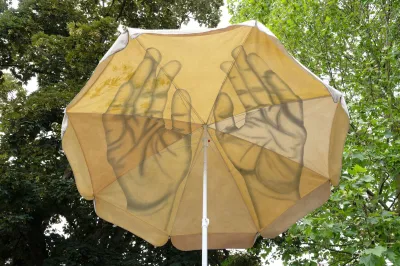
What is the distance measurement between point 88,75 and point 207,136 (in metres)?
5.80

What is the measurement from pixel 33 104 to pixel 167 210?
18.8 feet

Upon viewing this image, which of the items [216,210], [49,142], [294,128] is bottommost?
[216,210]

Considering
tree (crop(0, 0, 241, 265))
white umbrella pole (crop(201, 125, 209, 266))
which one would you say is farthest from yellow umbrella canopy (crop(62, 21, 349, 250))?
tree (crop(0, 0, 241, 265))

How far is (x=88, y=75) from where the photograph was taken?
26.7 feet

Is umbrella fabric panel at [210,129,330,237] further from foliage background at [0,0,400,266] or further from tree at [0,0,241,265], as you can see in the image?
tree at [0,0,241,265]

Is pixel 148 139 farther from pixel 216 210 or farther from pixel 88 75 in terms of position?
pixel 88 75

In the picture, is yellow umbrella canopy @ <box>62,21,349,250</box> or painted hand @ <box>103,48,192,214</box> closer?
yellow umbrella canopy @ <box>62,21,349,250</box>

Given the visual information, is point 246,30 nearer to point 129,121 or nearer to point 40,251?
point 129,121

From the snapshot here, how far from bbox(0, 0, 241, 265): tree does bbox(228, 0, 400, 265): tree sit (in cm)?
339

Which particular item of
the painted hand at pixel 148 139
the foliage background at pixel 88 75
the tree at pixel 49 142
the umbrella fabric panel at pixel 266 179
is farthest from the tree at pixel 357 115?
the tree at pixel 49 142

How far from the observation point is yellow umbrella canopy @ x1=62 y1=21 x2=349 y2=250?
244cm

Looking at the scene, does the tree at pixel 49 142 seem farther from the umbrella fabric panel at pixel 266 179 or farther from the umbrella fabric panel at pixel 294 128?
the umbrella fabric panel at pixel 294 128

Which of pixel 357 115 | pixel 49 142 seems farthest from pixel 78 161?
pixel 49 142

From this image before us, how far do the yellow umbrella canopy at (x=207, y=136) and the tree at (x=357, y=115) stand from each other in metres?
0.88
